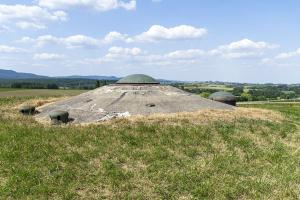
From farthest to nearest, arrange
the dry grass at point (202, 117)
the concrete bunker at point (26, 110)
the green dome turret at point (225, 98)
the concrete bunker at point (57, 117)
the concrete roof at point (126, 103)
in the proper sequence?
1. the green dome turret at point (225, 98)
2. the concrete bunker at point (26, 110)
3. the concrete roof at point (126, 103)
4. the concrete bunker at point (57, 117)
5. the dry grass at point (202, 117)

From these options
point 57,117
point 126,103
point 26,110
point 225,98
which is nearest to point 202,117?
point 126,103

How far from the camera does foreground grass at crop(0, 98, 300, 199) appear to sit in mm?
12664

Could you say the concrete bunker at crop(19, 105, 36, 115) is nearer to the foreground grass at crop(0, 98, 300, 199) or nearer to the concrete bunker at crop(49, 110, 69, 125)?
the foreground grass at crop(0, 98, 300, 199)

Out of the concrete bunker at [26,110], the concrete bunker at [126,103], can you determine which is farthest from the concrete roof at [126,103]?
the concrete bunker at [26,110]

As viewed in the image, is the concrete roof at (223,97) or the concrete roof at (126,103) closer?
the concrete roof at (126,103)

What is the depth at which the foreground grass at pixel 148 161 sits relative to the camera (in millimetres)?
12664

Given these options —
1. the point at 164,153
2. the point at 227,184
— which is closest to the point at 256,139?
the point at 164,153

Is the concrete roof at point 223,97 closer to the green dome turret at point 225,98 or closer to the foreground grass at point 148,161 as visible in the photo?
the green dome turret at point 225,98

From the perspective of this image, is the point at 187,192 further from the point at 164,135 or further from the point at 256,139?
the point at 256,139

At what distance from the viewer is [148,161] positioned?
15.8 metres

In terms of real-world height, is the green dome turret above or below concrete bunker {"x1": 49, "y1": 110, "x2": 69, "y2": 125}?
above

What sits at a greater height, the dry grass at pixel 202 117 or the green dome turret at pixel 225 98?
the green dome turret at pixel 225 98

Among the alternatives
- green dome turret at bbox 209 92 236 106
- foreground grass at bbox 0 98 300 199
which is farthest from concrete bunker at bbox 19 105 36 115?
green dome turret at bbox 209 92 236 106

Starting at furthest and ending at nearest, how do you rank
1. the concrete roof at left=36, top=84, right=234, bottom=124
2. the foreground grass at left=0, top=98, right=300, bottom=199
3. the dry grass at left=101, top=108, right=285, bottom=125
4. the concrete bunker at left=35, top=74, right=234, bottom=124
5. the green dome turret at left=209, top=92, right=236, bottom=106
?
the green dome turret at left=209, top=92, right=236, bottom=106, the concrete roof at left=36, top=84, right=234, bottom=124, the concrete bunker at left=35, top=74, right=234, bottom=124, the dry grass at left=101, top=108, right=285, bottom=125, the foreground grass at left=0, top=98, right=300, bottom=199
